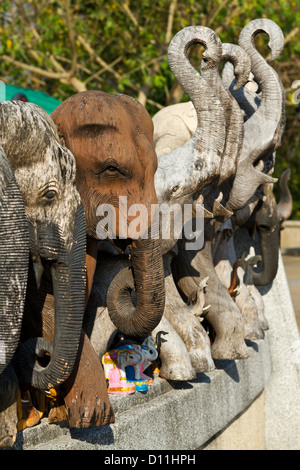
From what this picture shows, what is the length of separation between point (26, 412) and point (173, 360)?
3.28 ft

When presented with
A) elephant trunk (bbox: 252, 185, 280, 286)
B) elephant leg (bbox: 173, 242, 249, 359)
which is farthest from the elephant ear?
elephant trunk (bbox: 252, 185, 280, 286)

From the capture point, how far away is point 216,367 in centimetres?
420

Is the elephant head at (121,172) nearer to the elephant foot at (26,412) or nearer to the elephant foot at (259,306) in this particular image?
the elephant foot at (26,412)

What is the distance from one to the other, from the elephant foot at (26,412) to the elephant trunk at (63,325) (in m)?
0.10

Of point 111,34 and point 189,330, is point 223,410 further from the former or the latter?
point 111,34

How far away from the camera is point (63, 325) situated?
8.30ft

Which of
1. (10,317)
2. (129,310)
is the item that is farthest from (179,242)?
(10,317)

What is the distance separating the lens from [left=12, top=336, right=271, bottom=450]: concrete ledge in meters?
2.74

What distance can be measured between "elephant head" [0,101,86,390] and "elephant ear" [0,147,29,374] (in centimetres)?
20

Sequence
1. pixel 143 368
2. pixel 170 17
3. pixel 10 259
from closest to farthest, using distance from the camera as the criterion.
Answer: pixel 10 259, pixel 143 368, pixel 170 17

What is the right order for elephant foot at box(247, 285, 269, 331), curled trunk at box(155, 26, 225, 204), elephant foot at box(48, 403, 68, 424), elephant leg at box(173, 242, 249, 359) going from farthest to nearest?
elephant foot at box(247, 285, 269, 331), elephant leg at box(173, 242, 249, 359), curled trunk at box(155, 26, 225, 204), elephant foot at box(48, 403, 68, 424)

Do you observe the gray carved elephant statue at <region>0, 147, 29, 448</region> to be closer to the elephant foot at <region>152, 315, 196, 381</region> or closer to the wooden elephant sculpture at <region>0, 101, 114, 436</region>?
the wooden elephant sculpture at <region>0, 101, 114, 436</region>

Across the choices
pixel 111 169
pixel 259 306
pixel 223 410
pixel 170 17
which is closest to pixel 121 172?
pixel 111 169

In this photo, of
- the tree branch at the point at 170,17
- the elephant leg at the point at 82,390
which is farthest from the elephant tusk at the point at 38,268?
the tree branch at the point at 170,17
